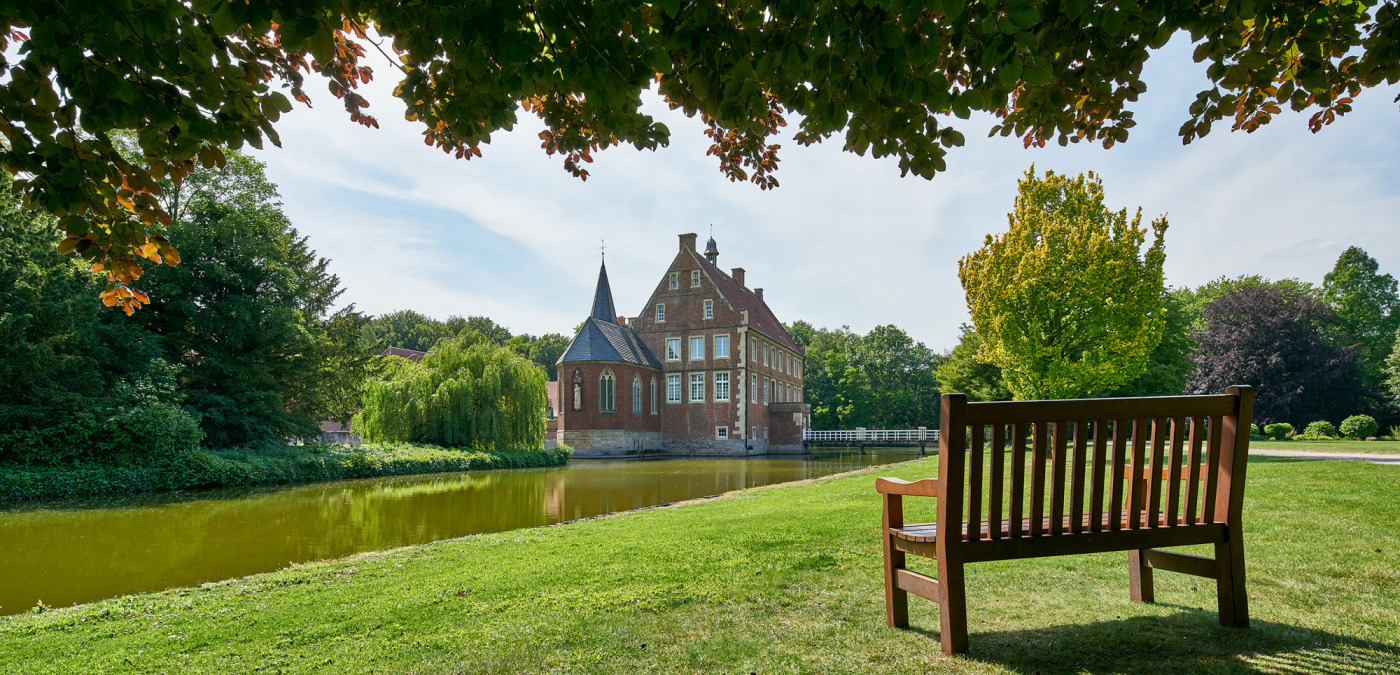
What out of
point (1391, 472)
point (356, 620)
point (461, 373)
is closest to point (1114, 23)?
point (356, 620)

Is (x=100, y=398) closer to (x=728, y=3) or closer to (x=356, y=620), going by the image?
(x=356, y=620)

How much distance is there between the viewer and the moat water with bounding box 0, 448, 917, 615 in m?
6.98

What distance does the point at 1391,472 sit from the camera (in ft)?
31.4

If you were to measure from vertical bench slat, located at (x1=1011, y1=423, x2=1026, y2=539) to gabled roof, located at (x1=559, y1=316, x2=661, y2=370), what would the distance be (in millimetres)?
35712

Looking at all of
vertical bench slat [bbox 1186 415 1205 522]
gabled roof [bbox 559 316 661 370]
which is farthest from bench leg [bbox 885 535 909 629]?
gabled roof [bbox 559 316 661 370]

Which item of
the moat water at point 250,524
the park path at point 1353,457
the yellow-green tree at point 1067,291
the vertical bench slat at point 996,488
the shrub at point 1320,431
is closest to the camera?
the vertical bench slat at point 996,488

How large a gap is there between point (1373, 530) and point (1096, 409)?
15.1 ft

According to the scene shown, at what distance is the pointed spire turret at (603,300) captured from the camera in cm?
4275

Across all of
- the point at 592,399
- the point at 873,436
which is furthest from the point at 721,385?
the point at 873,436

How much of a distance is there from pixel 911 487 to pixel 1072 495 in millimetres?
682

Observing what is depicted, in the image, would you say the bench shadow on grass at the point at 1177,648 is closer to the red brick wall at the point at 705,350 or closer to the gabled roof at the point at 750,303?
the red brick wall at the point at 705,350

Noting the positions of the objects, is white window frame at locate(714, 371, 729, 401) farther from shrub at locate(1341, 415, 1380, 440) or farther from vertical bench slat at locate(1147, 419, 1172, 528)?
vertical bench slat at locate(1147, 419, 1172, 528)

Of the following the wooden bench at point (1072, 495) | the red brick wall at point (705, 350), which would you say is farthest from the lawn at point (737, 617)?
the red brick wall at point (705, 350)

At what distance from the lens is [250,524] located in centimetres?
1070
